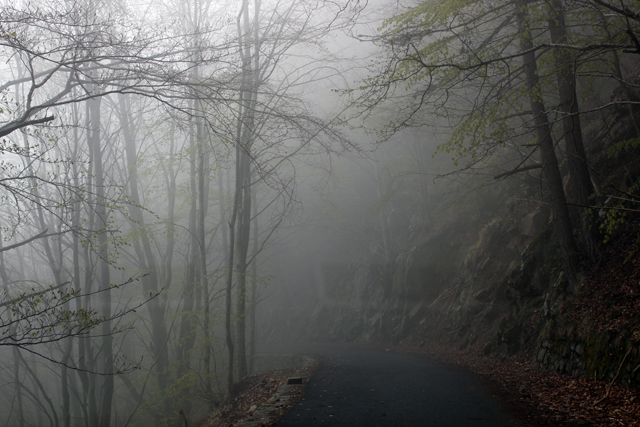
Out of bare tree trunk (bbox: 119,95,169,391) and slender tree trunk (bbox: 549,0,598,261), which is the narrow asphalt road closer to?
slender tree trunk (bbox: 549,0,598,261)

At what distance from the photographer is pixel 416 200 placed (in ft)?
71.6

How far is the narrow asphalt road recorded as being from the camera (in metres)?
4.83

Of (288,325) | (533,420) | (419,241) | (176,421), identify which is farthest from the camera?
(288,325)

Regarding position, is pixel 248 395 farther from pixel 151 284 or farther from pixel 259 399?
pixel 151 284

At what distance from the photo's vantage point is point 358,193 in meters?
25.9

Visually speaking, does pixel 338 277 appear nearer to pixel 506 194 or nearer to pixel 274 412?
pixel 506 194

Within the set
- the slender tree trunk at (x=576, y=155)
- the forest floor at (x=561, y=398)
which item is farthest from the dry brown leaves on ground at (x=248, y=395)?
the slender tree trunk at (x=576, y=155)

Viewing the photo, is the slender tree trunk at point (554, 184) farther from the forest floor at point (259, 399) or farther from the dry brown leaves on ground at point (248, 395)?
the dry brown leaves on ground at point (248, 395)

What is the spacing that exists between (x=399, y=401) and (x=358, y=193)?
67.6 ft

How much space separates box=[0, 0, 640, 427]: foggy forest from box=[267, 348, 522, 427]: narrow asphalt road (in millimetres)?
759

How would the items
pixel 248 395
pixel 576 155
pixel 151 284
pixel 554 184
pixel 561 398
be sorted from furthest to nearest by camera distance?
1. pixel 151 284
2. pixel 248 395
3. pixel 554 184
4. pixel 576 155
5. pixel 561 398

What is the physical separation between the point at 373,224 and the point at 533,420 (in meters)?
19.7

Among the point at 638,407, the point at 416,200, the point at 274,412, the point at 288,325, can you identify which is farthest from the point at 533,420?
the point at 288,325

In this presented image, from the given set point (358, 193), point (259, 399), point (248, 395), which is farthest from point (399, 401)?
point (358, 193)
